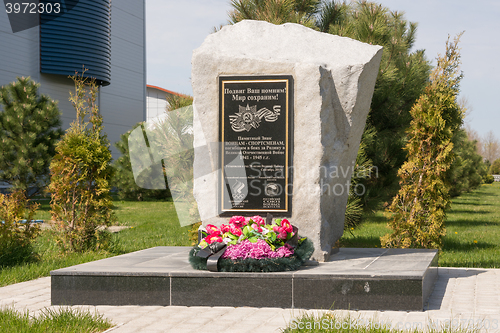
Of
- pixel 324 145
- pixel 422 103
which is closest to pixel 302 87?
pixel 324 145

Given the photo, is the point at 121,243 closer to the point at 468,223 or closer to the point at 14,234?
the point at 14,234

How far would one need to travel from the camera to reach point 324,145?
5.23 metres

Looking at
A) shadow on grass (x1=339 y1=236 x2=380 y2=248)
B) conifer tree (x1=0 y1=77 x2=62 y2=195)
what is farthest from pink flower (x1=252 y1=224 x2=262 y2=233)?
conifer tree (x1=0 y1=77 x2=62 y2=195)

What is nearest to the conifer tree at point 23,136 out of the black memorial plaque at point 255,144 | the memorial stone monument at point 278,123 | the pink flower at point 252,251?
the memorial stone monument at point 278,123

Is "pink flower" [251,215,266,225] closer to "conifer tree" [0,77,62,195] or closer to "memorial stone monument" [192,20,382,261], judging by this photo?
"memorial stone monument" [192,20,382,261]

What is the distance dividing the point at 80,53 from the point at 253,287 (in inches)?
735

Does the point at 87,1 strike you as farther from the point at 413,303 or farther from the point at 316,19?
the point at 413,303

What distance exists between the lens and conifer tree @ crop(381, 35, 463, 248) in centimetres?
657

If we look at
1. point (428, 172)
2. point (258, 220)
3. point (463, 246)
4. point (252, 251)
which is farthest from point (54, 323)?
point (463, 246)

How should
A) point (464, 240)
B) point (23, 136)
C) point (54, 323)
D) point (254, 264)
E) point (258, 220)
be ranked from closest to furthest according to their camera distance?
point (54, 323) < point (254, 264) < point (258, 220) < point (464, 240) < point (23, 136)

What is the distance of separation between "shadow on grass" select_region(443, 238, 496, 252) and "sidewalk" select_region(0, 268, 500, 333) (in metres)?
3.69

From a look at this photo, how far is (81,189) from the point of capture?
276 inches

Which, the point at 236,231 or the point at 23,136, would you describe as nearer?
the point at 236,231

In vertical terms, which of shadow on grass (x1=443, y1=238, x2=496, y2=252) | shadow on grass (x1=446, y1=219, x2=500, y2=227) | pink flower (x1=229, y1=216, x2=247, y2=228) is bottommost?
shadow on grass (x1=446, y1=219, x2=500, y2=227)
